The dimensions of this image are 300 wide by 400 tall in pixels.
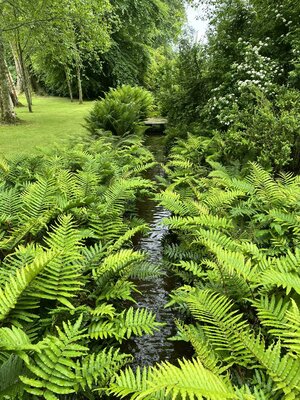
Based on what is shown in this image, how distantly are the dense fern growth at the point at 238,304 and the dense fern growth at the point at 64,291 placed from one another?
28cm

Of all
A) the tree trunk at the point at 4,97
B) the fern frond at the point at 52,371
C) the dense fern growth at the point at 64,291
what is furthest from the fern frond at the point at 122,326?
the tree trunk at the point at 4,97

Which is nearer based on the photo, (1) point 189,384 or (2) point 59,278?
(1) point 189,384

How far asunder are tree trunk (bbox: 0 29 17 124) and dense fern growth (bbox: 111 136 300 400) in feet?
31.2

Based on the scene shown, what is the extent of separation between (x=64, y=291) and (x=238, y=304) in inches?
50.1

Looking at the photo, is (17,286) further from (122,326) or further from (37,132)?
(37,132)

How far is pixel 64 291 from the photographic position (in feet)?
7.64

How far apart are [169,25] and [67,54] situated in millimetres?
13626

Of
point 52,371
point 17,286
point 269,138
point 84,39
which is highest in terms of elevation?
point 84,39

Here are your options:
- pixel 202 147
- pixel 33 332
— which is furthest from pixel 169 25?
pixel 33 332

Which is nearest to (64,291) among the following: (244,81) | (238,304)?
(238,304)

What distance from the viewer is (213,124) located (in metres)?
7.98

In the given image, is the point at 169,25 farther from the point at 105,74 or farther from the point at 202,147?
the point at 202,147

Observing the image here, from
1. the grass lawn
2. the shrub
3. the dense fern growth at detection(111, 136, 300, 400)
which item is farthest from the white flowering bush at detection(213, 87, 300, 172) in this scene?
the shrub

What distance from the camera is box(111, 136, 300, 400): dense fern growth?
5.30 feet
